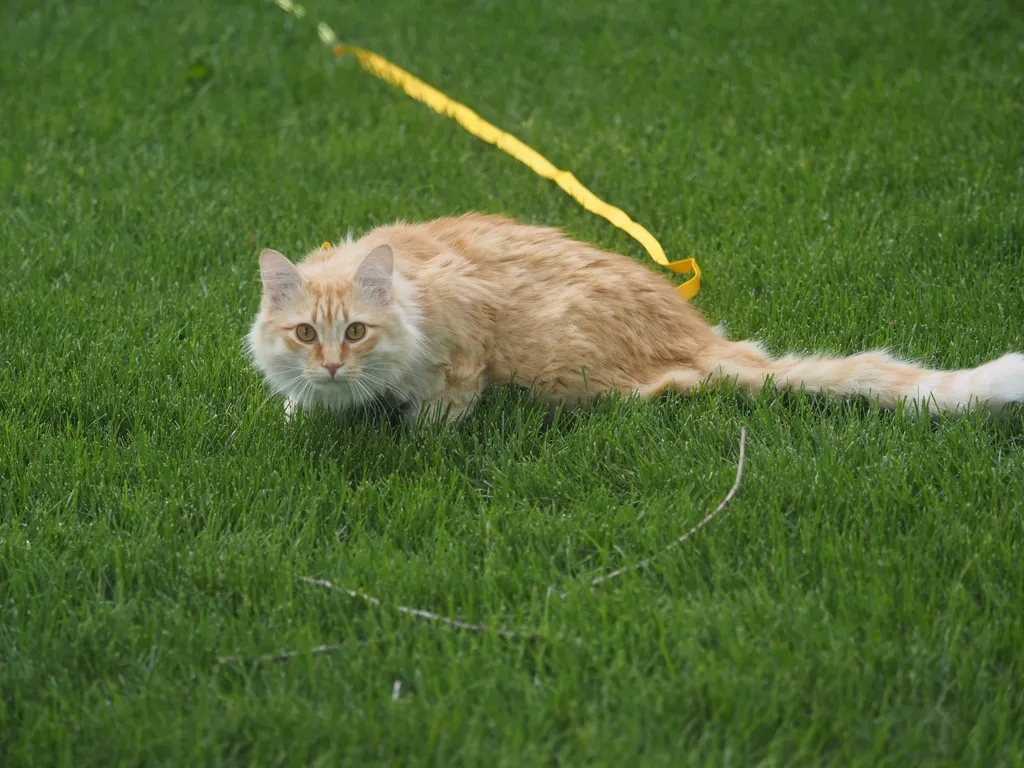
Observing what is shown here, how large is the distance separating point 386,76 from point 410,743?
5331mm

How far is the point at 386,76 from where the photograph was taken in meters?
6.82

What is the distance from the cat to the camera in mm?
3256

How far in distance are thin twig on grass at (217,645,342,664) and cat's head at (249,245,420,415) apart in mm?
952

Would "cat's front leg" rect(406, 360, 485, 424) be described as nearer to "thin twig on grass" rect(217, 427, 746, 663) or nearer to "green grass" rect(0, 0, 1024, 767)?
"green grass" rect(0, 0, 1024, 767)

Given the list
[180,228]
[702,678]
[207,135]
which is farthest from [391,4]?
[702,678]

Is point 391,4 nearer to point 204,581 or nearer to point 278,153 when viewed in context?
point 278,153

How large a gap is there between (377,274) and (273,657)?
48.1 inches

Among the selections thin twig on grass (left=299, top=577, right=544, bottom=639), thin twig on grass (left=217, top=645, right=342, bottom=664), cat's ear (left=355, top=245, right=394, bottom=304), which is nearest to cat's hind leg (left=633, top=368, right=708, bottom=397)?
cat's ear (left=355, top=245, right=394, bottom=304)

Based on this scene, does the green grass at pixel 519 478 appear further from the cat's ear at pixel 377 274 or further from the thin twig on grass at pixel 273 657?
the cat's ear at pixel 377 274

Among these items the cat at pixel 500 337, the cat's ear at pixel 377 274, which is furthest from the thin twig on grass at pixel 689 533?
the cat's ear at pixel 377 274

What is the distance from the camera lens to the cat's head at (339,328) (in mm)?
3238

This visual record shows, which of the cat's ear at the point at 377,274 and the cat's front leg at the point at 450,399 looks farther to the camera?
the cat's front leg at the point at 450,399

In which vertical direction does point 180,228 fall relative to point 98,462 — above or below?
above

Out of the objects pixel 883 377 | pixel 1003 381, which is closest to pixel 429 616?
pixel 883 377
